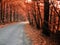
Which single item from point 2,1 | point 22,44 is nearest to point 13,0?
point 2,1

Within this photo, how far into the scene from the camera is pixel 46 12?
2041 centimetres

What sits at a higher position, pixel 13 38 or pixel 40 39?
pixel 40 39

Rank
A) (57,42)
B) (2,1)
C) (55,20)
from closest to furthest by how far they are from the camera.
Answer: (57,42) → (55,20) → (2,1)

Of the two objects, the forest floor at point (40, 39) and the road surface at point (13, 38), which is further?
the road surface at point (13, 38)

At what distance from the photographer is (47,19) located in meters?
20.3

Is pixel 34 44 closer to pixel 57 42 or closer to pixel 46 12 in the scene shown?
pixel 57 42

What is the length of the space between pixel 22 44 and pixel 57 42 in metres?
2.50

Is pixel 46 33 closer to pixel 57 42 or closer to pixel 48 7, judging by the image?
pixel 48 7

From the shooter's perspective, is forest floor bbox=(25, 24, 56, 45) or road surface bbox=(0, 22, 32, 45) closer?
forest floor bbox=(25, 24, 56, 45)

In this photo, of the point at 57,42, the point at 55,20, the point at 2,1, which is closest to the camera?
→ the point at 57,42

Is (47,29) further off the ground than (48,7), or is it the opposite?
(48,7)

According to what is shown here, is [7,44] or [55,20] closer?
[7,44]

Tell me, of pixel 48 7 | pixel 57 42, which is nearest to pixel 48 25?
pixel 48 7

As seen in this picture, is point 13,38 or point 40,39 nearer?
point 40,39
